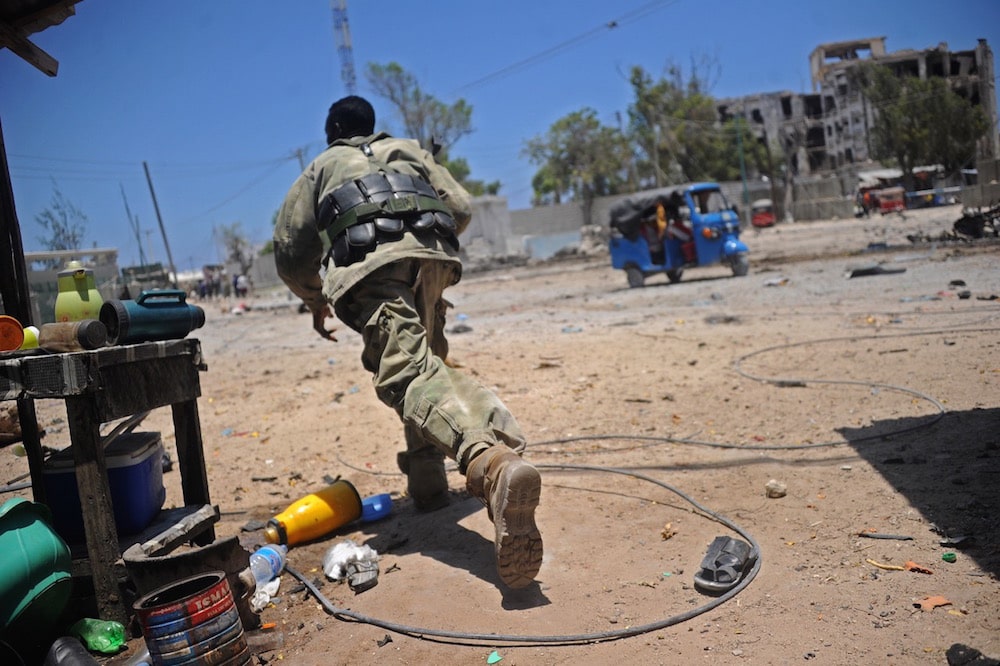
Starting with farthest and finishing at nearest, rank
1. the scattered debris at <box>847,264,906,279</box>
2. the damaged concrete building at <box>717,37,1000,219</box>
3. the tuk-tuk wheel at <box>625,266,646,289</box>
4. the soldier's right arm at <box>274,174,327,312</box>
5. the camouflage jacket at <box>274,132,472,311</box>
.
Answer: the damaged concrete building at <box>717,37,1000,219</box>, the tuk-tuk wheel at <box>625,266,646,289</box>, the scattered debris at <box>847,264,906,279</box>, the soldier's right arm at <box>274,174,327,312</box>, the camouflage jacket at <box>274,132,472,311</box>

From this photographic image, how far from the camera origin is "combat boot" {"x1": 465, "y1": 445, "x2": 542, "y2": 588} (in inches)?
95.8

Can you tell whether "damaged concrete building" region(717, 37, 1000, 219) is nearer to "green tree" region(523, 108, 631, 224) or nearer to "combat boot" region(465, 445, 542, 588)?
"green tree" region(523, 108, 631, 224)

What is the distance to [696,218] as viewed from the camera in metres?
14.1

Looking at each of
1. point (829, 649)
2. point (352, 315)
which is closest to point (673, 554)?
point (829, 649)

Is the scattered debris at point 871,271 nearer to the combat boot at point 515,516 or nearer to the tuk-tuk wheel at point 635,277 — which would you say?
the tuk-tuk wheel at point 635,277

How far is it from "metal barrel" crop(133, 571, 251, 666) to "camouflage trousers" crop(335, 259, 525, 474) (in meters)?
0.99

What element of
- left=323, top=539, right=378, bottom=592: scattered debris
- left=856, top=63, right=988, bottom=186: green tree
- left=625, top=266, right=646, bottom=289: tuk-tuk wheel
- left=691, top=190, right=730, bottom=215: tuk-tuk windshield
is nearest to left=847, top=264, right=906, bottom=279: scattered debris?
left=691, top=190, right=730, bottom=215: tuk-tuk windshield

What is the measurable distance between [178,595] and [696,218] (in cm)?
1309

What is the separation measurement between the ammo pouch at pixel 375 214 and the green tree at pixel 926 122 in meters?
45.1

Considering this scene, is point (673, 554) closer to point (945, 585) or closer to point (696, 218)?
point (945, 585)

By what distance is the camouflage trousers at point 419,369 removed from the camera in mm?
2863

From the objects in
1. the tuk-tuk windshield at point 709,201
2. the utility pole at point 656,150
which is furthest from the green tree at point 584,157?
the tuk-tuk windshield at point 709,201

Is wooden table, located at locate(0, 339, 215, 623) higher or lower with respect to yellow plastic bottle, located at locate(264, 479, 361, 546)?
higher

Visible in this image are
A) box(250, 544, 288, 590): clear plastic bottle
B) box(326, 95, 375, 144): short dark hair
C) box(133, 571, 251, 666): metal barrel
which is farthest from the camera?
box(326, 95, 375, 144): short dark hair
